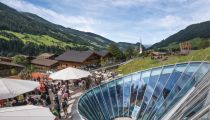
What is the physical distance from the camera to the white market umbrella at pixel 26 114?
37.0 ft

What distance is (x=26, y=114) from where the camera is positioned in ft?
38.5

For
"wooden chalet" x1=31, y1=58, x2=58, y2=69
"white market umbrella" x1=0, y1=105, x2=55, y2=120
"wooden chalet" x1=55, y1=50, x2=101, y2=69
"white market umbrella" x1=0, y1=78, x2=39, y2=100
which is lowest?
"wooden chalet" x1=31, y1=58, x2=58, y2=69

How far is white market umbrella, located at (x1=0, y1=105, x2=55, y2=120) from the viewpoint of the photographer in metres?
11.3

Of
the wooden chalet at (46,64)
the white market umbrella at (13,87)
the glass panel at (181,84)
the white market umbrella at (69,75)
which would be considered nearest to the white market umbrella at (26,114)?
the white market umbrella at (13,87)

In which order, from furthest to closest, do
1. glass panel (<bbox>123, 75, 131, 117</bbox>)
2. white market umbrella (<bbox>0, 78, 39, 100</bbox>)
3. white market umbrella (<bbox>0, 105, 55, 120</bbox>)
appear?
white market umbrella (<bbox>0, 78, 39, 100</bbox>) < glass panel (<bbox>123, 75, 131, 117</bbox>) < white market umbrella (<bbox>0, 105, 55, 120</bbox>)

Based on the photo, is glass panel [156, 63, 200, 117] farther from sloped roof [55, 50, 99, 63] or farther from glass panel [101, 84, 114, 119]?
sloped roof [55, 50, 99, 63]

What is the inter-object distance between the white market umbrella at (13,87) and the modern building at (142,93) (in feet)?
13.8

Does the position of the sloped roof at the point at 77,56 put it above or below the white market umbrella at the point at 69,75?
below

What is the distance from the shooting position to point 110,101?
15.5 meters

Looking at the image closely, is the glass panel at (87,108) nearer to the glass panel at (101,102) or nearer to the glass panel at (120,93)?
the glass panel at (101,102)

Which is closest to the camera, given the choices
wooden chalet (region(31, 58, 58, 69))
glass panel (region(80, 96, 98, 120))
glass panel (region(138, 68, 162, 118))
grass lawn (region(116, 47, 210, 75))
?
glass panel (region(80, 96, 98, 120))

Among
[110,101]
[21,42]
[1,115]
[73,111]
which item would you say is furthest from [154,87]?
[21,42]

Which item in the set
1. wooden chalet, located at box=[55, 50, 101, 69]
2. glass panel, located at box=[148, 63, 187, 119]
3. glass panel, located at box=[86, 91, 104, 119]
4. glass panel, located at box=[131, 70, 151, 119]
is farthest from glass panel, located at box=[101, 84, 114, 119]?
wooden chalet, located at box=[55, 50, 101, 69]

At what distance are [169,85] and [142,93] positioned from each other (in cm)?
146
